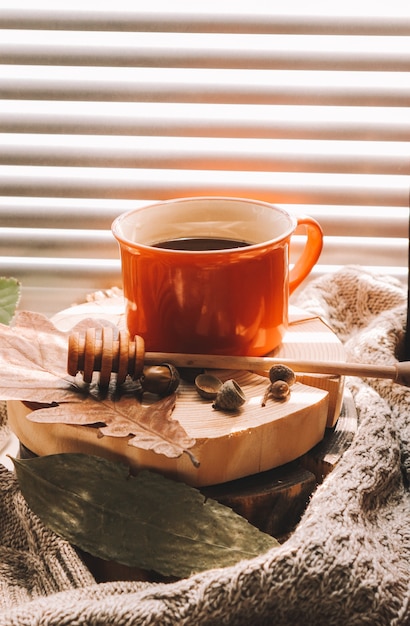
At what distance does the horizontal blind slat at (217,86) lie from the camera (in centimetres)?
111

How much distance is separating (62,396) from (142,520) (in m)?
0.17

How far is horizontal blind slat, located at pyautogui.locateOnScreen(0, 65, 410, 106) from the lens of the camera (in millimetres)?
1107

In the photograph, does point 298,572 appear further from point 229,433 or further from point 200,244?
point 200,244

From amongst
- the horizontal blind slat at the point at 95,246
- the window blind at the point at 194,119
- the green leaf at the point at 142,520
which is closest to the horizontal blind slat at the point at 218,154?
the window blind at the point at 194,119

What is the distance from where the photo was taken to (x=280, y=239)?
875mm

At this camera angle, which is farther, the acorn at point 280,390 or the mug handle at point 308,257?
the mug handle at point 308,257

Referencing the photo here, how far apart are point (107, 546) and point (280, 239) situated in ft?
1.30

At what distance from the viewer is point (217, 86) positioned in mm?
1109

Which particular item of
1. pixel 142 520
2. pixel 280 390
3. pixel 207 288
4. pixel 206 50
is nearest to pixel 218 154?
pixel 206 50

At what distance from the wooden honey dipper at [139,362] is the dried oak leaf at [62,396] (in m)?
0.03

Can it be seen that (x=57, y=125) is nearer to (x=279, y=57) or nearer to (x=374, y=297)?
(x=279, y=57)

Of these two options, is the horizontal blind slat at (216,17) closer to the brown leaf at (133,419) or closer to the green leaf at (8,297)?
the green leaf at (8,297)

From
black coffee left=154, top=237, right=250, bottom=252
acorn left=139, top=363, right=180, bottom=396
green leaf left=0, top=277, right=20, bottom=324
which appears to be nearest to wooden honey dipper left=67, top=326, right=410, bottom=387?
acorn left=139, top=363, right=180, bottom=396

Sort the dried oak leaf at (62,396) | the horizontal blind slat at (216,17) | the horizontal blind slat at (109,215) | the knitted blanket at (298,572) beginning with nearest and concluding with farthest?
1. the knitted blanket at (298,572)
2. the dried oak leaf at (62,396)
3. the horizontal blind slat at (216,17)
4. the horizontal blind slat at (109,215)
